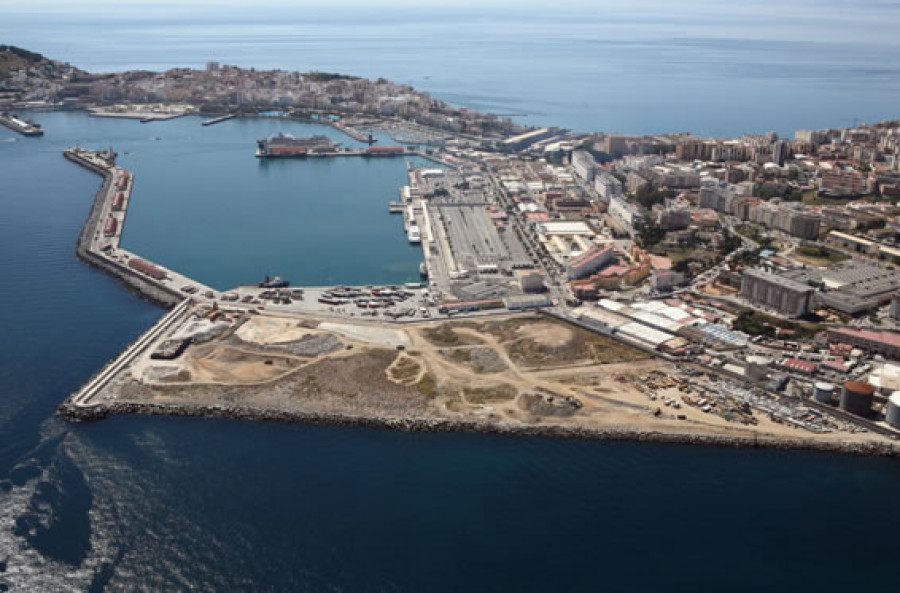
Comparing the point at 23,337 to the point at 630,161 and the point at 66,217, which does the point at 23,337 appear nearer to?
the point at 66,217

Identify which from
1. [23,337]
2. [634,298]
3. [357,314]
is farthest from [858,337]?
A: [23,337]

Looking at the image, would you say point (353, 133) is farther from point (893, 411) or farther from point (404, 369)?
point (893, 411)

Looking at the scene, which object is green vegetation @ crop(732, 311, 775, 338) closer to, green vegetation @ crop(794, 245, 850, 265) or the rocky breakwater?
green vegetation @ crop(794, 245, 850, 265)

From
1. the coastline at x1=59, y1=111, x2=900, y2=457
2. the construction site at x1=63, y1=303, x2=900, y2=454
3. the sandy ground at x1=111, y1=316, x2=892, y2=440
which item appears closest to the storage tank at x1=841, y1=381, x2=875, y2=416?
the construction site at x1=63, y1=303, x2=900, y2=454

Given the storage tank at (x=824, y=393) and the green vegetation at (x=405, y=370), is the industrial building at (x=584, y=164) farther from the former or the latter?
the storage tank at (x=824, y=393)

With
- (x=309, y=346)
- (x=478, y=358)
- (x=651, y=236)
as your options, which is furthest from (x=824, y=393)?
(x=651, y=236)

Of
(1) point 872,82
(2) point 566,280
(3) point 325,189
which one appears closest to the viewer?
(2) point 566,280
